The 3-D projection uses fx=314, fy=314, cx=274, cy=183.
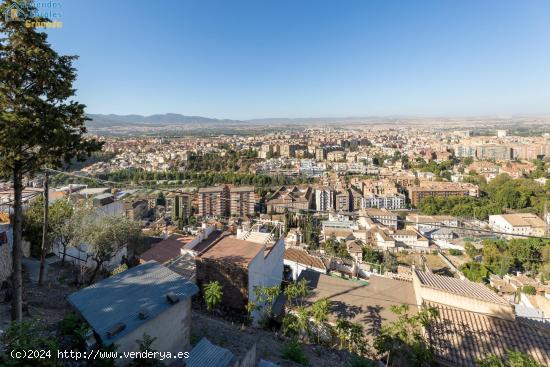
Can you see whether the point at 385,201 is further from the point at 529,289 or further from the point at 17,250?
the point at 17,250

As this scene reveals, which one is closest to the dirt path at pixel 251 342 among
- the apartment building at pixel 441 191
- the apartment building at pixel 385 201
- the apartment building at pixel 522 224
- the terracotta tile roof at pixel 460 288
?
the terracotta tile roof at pixel 460 288

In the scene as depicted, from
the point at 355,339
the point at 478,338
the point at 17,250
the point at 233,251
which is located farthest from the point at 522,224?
the point at 17,250

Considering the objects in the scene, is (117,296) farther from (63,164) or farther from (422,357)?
(422,357)

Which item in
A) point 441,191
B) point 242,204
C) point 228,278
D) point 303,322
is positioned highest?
point 228,278

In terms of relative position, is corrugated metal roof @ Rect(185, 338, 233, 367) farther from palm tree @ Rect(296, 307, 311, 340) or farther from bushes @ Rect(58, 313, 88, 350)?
palm tree @ Rect(296, 307, 311, 340)

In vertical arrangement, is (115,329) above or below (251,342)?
above

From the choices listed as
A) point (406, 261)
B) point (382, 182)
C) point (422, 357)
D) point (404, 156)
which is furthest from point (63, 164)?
point (404, 156)
